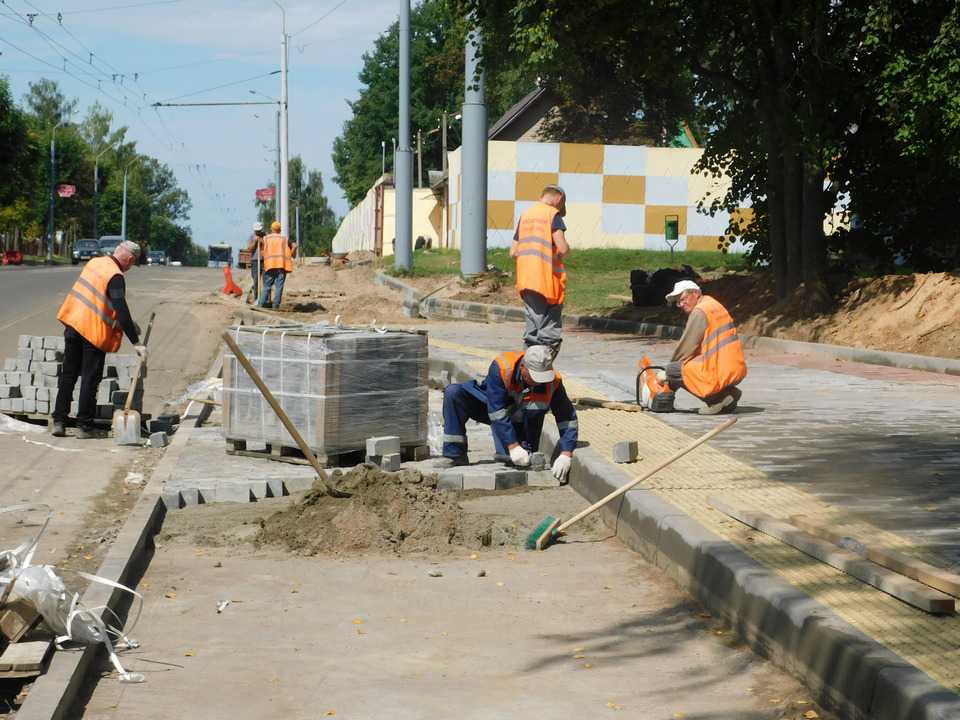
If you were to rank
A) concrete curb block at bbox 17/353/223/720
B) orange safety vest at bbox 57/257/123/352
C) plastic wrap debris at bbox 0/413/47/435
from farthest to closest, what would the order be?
plastic wrap debris at bbox 0/413/47/435, orange safety vest at bbox 57/257/123/352, concrete curb block at bbox 17/353/223/720

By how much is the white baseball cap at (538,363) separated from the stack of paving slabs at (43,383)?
14.2 feet

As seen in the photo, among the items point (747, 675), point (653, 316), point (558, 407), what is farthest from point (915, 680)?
point (653, 316)

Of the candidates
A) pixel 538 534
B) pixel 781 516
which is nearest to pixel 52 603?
pixel 538 534

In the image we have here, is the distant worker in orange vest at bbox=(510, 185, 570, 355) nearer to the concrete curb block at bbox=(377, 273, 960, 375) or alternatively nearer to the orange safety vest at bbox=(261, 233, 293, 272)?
the concrete curb block at bbox=(377, 273, 960, 375)

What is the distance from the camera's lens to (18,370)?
12.5m

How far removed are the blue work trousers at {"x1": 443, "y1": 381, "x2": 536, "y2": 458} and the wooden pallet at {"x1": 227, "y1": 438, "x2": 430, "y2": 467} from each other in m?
0.64

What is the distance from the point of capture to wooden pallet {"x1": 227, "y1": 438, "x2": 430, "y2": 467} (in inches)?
391

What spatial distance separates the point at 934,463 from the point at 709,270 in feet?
73.4

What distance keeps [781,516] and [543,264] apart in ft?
15.1

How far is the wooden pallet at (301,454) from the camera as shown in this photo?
9930 millimetres

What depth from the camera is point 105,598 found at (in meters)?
5.91

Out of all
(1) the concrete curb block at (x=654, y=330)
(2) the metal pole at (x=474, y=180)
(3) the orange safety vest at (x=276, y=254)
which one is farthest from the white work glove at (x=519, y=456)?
(2) the metal pole at (x=474, y=180)

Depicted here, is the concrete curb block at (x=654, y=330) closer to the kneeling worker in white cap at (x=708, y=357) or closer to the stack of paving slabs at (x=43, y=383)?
the kneeling worker in white cap at (x=708, y=357)

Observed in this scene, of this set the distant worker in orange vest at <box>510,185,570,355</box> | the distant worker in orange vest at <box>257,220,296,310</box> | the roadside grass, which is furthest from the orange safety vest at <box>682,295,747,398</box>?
the distant worker in orange vest at <box>257,220,296,310</box>
